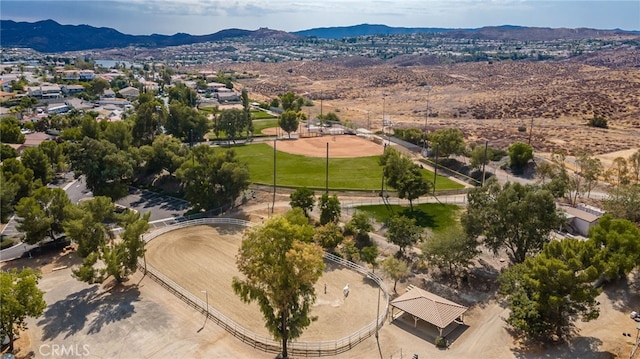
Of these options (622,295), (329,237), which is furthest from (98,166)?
(622,295)

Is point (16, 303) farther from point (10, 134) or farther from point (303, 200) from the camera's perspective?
point (10, 134)

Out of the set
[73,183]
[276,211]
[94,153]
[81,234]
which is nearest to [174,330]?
A: [81,234]

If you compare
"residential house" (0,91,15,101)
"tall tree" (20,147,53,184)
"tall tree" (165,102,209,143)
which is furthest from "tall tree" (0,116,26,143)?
"residential house" (0,91,15,101)

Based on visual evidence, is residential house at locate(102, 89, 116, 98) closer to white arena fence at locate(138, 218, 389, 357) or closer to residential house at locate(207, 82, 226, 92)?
residential house at locate(207, 82, 226, 92)

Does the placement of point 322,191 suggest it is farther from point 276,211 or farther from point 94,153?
point 94,153

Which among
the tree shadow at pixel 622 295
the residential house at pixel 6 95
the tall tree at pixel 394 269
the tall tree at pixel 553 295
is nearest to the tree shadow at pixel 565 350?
the tall tree at pixel 553 295
